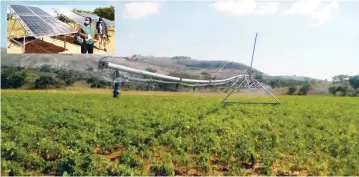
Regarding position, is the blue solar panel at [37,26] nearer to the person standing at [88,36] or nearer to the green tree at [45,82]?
the person standing at [88,36]

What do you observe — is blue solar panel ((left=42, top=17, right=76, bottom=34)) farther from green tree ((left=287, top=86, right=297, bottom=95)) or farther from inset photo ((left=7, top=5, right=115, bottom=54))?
green tree ((left=287, top=86, right=297, bottom=95))

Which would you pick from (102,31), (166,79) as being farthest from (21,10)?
(166,79)

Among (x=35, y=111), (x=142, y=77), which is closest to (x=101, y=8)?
(x=142, y=77)

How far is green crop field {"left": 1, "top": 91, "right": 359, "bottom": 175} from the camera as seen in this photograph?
341 inches

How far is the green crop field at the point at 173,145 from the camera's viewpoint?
28.4ft

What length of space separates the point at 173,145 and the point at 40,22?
4383 mm

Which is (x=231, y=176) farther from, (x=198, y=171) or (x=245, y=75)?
(x=245, y=75)

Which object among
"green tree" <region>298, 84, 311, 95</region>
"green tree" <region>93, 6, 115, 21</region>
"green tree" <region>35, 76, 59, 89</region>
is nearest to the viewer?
"green tree" <region>93, 6, 115, 21</region>

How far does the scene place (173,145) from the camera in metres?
10.5

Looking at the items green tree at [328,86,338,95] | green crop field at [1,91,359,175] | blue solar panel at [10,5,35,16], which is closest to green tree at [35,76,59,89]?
green crop field at [1,91,359,175]

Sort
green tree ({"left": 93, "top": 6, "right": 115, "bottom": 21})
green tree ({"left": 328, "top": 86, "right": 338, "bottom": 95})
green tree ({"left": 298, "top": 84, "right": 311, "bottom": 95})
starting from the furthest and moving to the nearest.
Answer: green tree ({"left": 328, "top": 86, "right": 338, "bottom": 95}) → green tree ({"left": 298, "top": 84, "right": 311, "bottom": 95}) → green tree ({"left": 93, "top": 6, "right": 115, "bottom": 21})

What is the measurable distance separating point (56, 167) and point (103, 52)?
2.93 meters

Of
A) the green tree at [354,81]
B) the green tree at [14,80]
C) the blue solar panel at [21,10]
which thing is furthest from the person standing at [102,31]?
the green tree at [354,81]

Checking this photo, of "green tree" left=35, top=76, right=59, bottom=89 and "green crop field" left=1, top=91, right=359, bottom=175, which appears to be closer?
"green crop field" left=1, top=91, right=359, bottom=175
